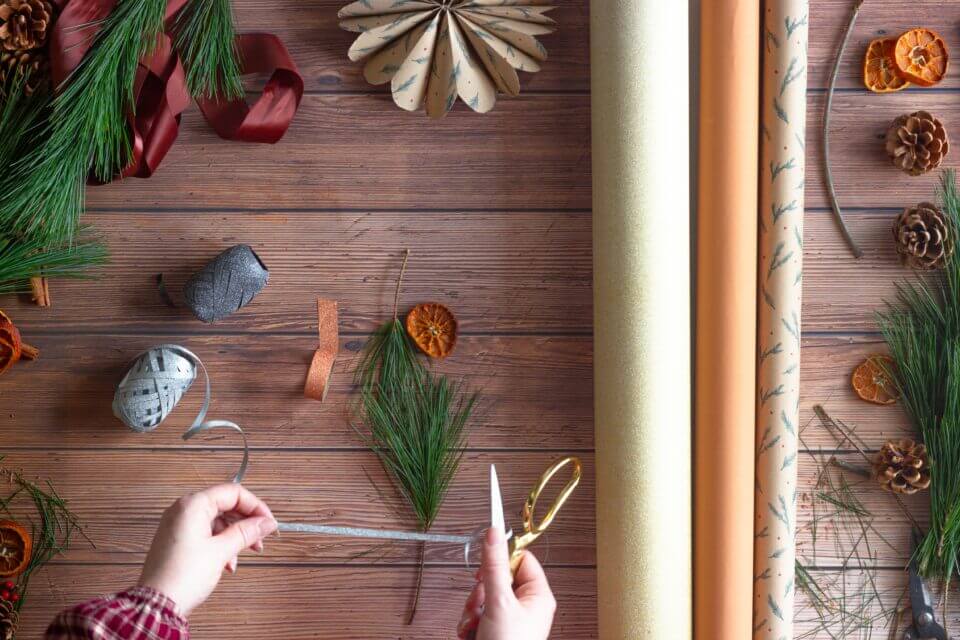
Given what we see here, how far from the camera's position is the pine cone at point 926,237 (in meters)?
0.87

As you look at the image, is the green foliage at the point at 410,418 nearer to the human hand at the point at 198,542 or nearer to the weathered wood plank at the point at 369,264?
the weathered wood plank at the point at 369,264

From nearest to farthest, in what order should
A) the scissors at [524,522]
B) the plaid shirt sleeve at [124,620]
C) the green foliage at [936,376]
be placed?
the plaid shirt sleeve at [124,620]
the scissors at [524,522]
the green foliage at [936,376]

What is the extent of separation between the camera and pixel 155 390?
2.83 ft

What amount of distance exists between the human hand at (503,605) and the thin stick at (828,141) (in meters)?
0.55

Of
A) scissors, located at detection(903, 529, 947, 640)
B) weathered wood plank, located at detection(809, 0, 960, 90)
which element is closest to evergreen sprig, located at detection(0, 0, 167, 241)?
weathered wood plank, located at detection(809, 0, 960, 90)

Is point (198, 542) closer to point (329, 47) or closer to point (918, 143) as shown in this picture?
point (329, 47)

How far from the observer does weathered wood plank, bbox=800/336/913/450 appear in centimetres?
91

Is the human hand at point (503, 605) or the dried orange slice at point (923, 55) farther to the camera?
the dried orange slice at point (923, 55)

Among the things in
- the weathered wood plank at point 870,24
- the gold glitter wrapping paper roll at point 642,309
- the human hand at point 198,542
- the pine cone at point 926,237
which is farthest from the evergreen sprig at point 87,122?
the pine cone at point 926,237

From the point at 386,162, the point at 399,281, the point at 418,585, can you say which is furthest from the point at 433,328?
the point at 418,585

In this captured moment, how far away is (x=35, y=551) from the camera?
93 cm

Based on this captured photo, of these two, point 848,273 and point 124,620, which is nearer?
point 124,620

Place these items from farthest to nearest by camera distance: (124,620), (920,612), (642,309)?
(920,612) → (642,309) → (124,620)

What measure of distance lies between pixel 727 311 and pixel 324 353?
0.48 metres
